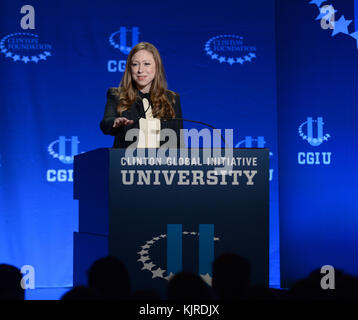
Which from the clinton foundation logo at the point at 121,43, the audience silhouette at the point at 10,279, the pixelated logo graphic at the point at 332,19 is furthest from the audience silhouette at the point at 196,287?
the pixelated logo graphic at the point at 332,19

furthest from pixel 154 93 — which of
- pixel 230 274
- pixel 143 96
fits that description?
pixel 230 274

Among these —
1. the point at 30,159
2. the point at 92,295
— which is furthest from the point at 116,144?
the point at 30,159

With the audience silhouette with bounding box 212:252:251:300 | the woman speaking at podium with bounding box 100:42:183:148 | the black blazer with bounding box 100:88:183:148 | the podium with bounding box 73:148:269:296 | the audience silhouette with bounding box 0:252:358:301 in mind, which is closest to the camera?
the audience silhouette with bounding box 0:252:358:301

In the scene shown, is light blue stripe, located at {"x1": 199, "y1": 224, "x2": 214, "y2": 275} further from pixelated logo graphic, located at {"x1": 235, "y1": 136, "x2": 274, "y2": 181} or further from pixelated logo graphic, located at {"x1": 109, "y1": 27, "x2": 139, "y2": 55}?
pixelated logo graphic, located at {"x1": 109, "y1": 27, "x2": 139, "y2": 55}

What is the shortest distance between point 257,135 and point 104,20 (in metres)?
1.72

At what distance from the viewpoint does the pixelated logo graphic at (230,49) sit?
500 centimetres

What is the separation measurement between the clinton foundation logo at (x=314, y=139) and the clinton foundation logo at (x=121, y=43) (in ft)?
5.83

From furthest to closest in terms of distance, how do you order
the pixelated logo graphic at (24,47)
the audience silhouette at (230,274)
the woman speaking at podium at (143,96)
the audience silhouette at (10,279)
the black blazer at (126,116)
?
the pixelated logo graphic at (24,47) → the woman speaking at podium at (143,96) → the black blazer at (126,116) → the audience silhouette at (230,274) → the audience silhouette at (10,279)

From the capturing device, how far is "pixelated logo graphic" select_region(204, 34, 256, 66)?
16.4 feet

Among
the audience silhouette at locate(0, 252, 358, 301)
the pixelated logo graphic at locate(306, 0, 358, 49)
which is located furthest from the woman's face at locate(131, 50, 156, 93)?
the pixelated logo graphic at locate(306, 0, 358, 49)

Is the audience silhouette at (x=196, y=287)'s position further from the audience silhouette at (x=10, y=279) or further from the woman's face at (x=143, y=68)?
the woman's face at (x=143, y=68)

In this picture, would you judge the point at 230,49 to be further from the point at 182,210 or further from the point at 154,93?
the point at 182,210

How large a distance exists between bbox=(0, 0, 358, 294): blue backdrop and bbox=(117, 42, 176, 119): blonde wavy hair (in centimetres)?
175

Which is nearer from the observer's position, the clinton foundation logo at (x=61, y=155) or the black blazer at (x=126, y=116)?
the black blazer at (x=126, y=116)
